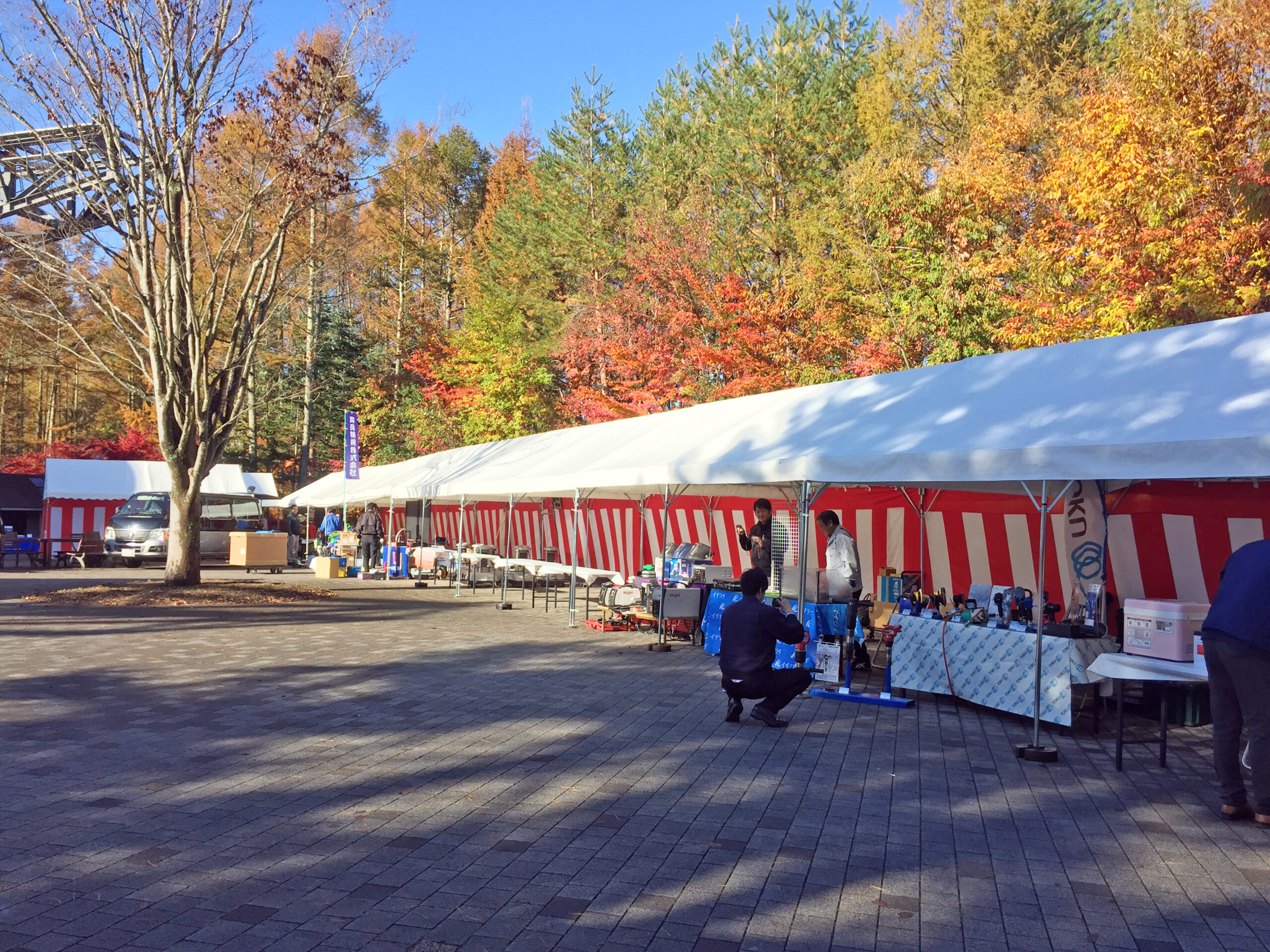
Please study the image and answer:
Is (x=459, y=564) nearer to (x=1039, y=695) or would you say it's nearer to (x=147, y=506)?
(x=147, y=506)

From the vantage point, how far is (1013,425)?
7.86 m

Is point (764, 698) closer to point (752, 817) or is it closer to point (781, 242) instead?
point (752, 817)

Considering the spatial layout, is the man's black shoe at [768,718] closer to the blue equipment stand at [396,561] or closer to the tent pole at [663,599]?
the tent pole at [663,599]

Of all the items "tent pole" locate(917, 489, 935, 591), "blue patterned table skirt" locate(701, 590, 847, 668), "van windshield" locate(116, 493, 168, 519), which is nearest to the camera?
"blue patterned table skirt" locate(701, 590, 847, 668)

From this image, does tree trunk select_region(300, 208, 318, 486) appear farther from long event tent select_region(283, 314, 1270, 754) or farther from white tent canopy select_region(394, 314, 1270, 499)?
white tent canopy select_region(394, 314, 1270, 499)

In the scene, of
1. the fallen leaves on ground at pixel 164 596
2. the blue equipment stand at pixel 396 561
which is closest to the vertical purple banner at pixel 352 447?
the blue equipment stand at pixel 396 561

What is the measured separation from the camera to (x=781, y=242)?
990 inches

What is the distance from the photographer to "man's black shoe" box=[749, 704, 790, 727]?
7379mm

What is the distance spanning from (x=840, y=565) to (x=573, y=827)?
5198mm

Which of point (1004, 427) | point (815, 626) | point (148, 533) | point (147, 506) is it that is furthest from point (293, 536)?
point (1004, 427)

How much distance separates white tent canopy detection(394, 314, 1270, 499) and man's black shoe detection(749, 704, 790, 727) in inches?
89.1

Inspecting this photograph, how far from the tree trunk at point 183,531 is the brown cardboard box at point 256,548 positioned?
9049 mm

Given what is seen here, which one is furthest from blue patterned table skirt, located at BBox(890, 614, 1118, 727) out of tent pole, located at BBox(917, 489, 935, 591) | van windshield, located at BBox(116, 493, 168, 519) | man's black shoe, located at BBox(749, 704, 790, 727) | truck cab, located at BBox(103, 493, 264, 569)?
van windshield, located at BBox(116, 493, 168, 519)

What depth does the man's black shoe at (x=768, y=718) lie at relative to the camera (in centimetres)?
738
